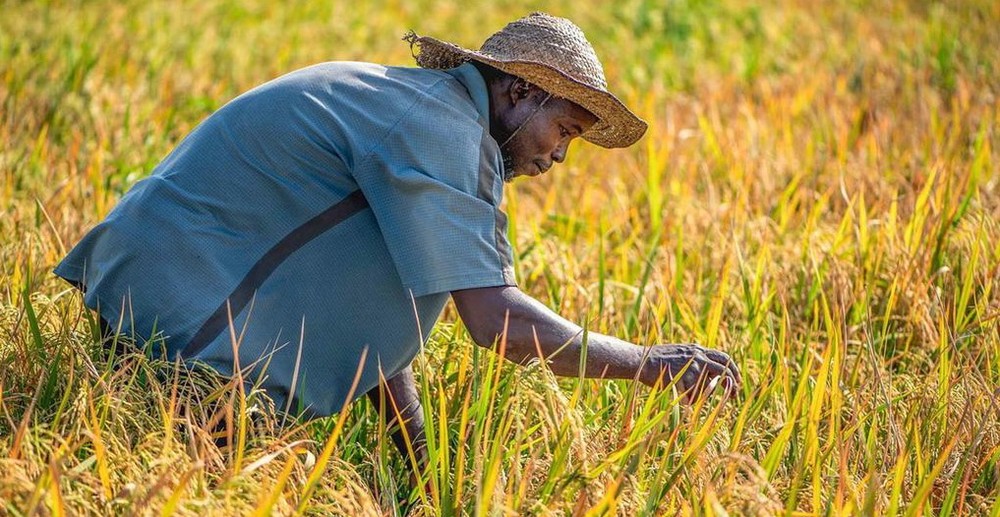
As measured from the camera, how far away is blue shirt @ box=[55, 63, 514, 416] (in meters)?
1.97

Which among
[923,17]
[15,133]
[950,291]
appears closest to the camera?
[950,291]

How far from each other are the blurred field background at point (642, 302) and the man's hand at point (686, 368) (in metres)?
0.05

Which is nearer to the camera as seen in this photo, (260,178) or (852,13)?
(260,178)

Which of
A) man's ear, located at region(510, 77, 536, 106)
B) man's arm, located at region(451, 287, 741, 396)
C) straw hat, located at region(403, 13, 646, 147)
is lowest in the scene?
man's arm, located at region(451, 287, 741, 396)

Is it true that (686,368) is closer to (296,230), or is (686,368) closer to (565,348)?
(565,348)

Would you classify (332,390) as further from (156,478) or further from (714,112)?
(714,112)

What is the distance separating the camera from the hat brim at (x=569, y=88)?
210 cm

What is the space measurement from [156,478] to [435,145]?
2.17ft

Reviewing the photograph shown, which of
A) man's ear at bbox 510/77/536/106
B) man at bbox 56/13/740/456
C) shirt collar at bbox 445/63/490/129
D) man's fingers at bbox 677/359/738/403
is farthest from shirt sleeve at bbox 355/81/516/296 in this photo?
man's fingers at bbox 677/359/738/403

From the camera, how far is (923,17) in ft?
27.7

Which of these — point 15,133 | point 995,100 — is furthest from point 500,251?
point 995,100

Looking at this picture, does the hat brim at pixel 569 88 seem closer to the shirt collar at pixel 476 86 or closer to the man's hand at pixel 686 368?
the shirt collar at pixel 476 86

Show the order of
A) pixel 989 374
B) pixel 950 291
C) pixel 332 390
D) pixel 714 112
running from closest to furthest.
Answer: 1. pixel 332 390
2. pixel 989 374
3. pixel 950 291
4. pixel 714 112

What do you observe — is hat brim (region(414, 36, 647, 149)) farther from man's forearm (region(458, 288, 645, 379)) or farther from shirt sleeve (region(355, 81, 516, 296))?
man's forearm (region(458, 288, 645, 379))
